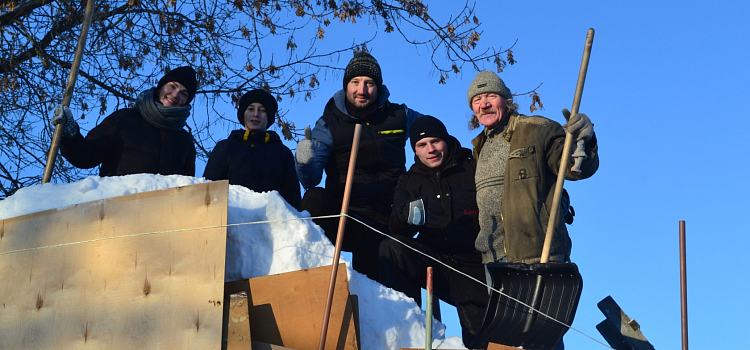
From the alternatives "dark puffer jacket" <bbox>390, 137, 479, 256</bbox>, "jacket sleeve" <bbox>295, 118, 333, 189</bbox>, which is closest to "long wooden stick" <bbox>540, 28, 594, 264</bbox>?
"dark puffer jacket" <bbox>390, 137, 479, 256</bbox>

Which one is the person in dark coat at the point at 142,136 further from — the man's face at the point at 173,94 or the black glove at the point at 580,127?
the black glove at the point at 580,127

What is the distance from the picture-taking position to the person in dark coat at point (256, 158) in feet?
18.3

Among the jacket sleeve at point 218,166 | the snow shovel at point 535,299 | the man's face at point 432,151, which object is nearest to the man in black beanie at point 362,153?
the man's face at point 432,151

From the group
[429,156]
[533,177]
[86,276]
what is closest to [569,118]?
[533,177]

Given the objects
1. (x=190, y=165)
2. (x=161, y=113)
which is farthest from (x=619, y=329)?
(x=161, y=113)

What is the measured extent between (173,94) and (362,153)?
1.43 metres

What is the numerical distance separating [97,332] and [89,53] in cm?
606

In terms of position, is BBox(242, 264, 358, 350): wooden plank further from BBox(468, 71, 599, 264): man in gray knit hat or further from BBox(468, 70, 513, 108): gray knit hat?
BBox(468, 70, 513, 108): gray knit hat

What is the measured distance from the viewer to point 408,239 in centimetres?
508

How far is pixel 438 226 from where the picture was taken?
5207 millimetres

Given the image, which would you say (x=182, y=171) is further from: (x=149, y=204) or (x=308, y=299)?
(x=308, y=299)

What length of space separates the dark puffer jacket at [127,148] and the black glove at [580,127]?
2.78m

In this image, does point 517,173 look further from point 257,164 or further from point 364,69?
point 257,164

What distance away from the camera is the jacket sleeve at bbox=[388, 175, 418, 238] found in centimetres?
499
